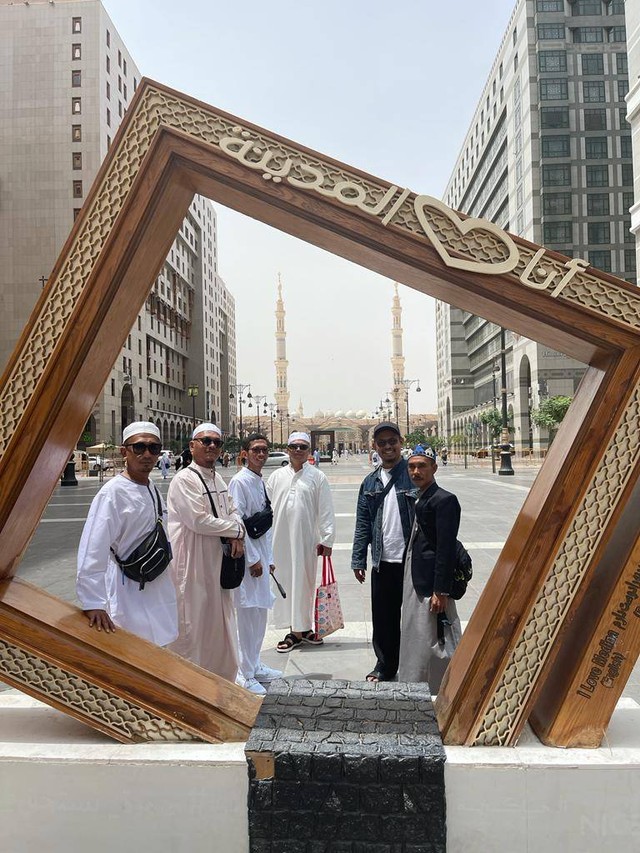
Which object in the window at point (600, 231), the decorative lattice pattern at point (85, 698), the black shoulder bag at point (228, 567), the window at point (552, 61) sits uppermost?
the window at point (552, 61)

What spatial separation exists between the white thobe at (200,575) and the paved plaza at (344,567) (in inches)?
39.9

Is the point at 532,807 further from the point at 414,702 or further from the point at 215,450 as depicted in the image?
the point at 215,450

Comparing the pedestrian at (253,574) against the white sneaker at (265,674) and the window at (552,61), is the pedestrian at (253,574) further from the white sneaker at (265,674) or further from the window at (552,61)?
the window at (552,61)

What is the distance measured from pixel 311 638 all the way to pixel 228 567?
1887 millimetres

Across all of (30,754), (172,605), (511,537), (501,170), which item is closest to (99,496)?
(172,605)

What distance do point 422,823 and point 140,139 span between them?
2898mm

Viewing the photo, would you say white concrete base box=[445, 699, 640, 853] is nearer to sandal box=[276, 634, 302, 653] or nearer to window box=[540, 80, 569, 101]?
sandal box=[276, 634, 302, 653]

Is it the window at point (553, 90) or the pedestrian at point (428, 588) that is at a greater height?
the window at point (553, 90)

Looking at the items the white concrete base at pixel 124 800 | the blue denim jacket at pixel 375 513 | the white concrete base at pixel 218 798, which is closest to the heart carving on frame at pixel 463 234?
the blue denim jacket at pixel 375 513

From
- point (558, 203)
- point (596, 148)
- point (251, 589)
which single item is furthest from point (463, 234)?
Result: point (596, 148)

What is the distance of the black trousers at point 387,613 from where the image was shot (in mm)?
3941

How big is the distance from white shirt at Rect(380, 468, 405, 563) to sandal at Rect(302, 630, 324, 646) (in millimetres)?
1578

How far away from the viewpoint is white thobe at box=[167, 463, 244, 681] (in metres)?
3.57

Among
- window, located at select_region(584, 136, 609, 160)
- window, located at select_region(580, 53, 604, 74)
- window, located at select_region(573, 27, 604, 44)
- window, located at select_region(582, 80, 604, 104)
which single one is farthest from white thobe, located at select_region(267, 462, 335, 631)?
window, located at select_region(573, 27, 604, 44)
